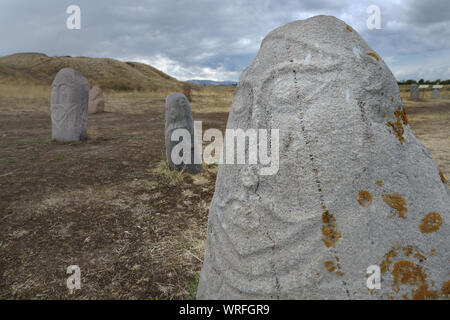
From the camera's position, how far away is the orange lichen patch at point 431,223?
1.25 m

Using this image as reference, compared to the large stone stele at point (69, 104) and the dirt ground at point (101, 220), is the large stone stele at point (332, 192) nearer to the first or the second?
the dirt ground at point (101, 220)

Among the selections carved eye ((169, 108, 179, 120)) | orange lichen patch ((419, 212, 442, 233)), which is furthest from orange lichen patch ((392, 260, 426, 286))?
carved eye ((169, 108, 179, 120))

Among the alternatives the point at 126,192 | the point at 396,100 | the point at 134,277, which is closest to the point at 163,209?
the point at 126,192

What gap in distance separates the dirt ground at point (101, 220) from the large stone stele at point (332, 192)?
1404 mm

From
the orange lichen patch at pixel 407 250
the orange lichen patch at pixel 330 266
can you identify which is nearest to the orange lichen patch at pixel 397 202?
the orange lichen patch at pixel 407 250

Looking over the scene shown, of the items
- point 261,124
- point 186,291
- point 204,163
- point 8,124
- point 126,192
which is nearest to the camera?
point 261,124

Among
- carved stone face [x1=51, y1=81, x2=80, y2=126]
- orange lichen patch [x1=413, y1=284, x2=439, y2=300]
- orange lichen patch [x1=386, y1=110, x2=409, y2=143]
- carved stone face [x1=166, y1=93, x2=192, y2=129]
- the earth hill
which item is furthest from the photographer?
the earth hill

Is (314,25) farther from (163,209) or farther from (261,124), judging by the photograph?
(163,209)

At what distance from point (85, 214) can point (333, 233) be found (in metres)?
3.53

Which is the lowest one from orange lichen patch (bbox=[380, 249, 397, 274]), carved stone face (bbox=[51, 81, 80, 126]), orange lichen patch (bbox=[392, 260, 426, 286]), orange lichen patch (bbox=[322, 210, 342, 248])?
orange lichen patch (bbox=[392, 260, 426, 286])

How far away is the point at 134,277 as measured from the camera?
107 inches

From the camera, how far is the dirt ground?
2654mm

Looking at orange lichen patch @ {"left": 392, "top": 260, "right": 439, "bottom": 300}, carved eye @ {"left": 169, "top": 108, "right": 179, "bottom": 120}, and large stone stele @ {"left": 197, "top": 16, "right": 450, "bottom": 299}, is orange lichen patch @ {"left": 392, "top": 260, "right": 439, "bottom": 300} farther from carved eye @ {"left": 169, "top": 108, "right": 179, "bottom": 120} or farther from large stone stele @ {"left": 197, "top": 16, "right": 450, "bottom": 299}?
carved eye @ {"left": 169, "top": 108, "right": 179, "bottom": 120}

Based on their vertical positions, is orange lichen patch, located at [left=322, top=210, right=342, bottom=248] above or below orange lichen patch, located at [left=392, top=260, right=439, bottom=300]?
above
